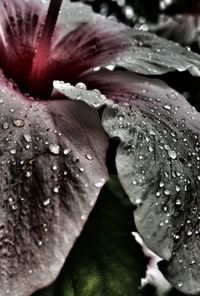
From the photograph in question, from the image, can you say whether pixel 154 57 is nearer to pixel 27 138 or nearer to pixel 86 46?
pixel 86 46

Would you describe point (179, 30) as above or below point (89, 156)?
below

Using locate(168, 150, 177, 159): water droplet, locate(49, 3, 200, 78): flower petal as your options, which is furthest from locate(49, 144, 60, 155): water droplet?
locate(49, 3, 200, 78): flower petal

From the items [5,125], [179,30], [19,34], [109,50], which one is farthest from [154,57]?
[179,30]

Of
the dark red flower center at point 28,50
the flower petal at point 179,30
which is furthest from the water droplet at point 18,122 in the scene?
the flower petal at point 179,30

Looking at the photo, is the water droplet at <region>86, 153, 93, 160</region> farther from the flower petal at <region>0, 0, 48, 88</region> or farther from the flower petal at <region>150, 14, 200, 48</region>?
the flower petal at <region>150, 14, 200, 48</region>

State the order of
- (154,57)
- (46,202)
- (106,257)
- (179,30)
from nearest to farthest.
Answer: (46,202) → (106,257) → (154,57) → (179,30)

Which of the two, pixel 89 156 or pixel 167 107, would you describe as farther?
pixel 167 107

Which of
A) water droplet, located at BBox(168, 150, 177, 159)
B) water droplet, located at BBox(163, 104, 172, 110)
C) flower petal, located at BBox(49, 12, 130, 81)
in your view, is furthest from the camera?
flower petal, located at BBox(49, 12, 130, 81)

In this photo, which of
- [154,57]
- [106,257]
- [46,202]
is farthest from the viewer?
[154,57]
